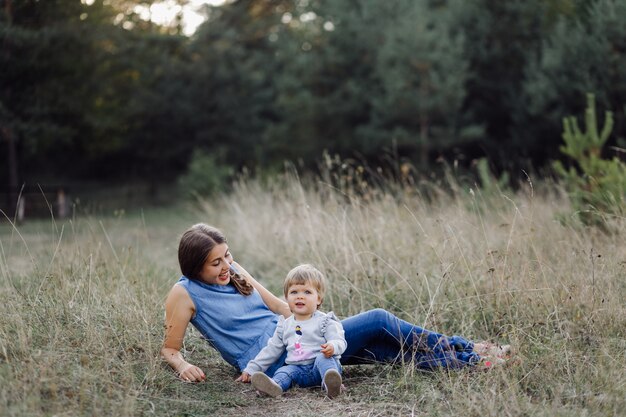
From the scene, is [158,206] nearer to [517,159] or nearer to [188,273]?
[517,159]

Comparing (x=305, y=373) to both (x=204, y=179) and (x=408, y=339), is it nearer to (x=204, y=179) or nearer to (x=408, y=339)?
(x=408, y=339)

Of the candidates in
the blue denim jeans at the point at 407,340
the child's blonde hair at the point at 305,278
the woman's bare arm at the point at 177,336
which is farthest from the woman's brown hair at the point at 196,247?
the blue denim jeans at the point at 407,340

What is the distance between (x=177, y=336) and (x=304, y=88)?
16.8m

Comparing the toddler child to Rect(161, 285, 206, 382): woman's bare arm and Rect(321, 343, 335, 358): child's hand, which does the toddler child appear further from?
Rect(161, 285, 206, 382): woman's bare arm

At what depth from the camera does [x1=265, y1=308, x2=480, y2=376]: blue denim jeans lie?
11.6 feet

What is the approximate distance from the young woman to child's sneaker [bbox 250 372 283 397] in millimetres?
245

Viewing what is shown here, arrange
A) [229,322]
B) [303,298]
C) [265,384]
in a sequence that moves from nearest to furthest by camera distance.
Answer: [265,384] → [303,298] → [229,322]

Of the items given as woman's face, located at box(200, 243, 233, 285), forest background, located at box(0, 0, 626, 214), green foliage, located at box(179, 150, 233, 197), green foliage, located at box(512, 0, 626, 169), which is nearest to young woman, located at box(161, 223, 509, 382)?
woman's face, located at box(200, 243, 233, 285)

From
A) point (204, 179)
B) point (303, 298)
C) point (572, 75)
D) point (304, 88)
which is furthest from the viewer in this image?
point (304, 88)

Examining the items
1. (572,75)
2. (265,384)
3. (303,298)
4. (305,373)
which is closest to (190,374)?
(265,384)

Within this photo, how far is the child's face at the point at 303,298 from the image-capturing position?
132 inches

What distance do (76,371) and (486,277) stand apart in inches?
104

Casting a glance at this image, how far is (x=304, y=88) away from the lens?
778 inches

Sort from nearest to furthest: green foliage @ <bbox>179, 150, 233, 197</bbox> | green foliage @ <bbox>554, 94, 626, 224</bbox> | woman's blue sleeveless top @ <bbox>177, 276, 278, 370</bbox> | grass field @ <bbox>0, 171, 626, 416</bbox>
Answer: grass field @ <bbox>0, 171, 626, 416</bbox> < woman's blue sleeveless top @ <bbox>177, 276, 278, 370</bbox> < green foliage @ <bbox>554, 94, 626, 224</bbox> < green foliage @ <bbox>179, 150, 233, 197</bbox>
